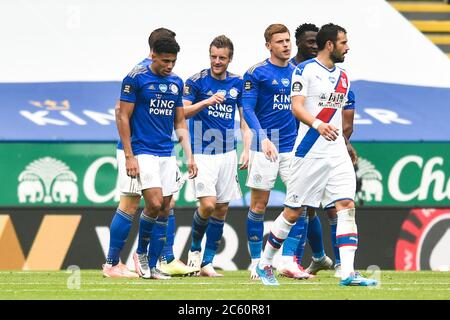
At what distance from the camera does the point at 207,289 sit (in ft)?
32.5

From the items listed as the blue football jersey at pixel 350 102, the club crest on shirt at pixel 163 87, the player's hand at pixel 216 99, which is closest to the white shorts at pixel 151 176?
the club crest on shirt at pixel 163 87

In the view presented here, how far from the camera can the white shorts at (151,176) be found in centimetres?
1091

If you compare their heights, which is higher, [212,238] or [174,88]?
[174,88]

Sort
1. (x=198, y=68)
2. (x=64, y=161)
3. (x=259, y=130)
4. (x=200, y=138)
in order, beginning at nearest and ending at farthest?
(x=259, y=130), (x=200, y=138), (x=64, y=161), (x=198, y=68)

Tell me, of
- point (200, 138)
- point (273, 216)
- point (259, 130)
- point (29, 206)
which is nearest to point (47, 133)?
point (29, 206)

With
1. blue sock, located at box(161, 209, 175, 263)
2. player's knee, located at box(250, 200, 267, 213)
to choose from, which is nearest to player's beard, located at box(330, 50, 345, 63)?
player's knee, located at box(250, 200, 267, 213)

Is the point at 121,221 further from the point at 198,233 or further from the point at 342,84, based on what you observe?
the point at 342,84

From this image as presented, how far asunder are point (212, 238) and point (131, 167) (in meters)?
1.85

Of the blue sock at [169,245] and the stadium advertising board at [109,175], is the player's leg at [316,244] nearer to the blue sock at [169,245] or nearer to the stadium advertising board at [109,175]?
the blue sock at [169,245]

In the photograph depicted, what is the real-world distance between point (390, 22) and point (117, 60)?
4.21 metres

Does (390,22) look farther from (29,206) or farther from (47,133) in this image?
(29,206)

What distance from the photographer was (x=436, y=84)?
19.1 metres

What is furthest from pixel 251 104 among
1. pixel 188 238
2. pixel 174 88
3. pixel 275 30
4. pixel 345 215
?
pixel 188 238

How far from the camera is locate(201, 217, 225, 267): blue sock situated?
486 inches
